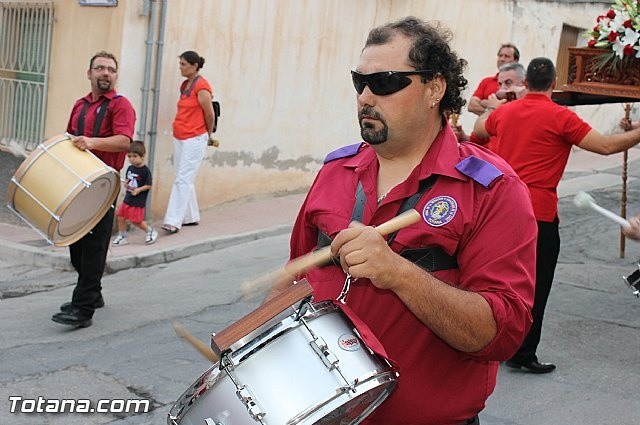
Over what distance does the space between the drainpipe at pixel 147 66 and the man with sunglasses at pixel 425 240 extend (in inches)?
302

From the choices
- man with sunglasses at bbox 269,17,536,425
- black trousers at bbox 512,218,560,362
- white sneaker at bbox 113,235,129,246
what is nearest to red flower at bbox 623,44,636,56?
black trousers at bbox 512,218,560,362

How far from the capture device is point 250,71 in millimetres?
11594

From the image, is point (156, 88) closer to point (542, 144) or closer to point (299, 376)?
point (542, 144)

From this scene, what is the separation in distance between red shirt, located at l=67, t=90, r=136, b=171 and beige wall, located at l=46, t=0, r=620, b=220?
317cm

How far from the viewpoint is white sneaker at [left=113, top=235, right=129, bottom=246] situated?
967cm

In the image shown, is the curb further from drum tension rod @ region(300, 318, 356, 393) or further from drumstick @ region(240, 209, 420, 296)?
drum tension rod @ region(300, 318, 356, 393)

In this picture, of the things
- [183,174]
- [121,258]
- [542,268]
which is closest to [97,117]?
[121,258]

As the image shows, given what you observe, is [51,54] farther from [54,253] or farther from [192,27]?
[54,253]

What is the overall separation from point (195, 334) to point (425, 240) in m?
4.49

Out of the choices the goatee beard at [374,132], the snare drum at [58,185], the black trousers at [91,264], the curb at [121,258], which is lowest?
the curb at [121,258]

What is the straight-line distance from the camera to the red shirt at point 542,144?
598 cm

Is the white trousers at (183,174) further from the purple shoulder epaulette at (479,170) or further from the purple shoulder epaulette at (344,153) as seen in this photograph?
the purple shoulder epaulette at (479,170)

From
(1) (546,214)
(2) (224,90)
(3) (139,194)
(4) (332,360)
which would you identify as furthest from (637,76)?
(2) (224,90)

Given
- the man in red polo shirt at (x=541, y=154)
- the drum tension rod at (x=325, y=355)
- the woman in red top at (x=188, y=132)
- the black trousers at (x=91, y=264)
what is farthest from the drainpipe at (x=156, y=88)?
the drum tension rod at (x=325, y=355)
